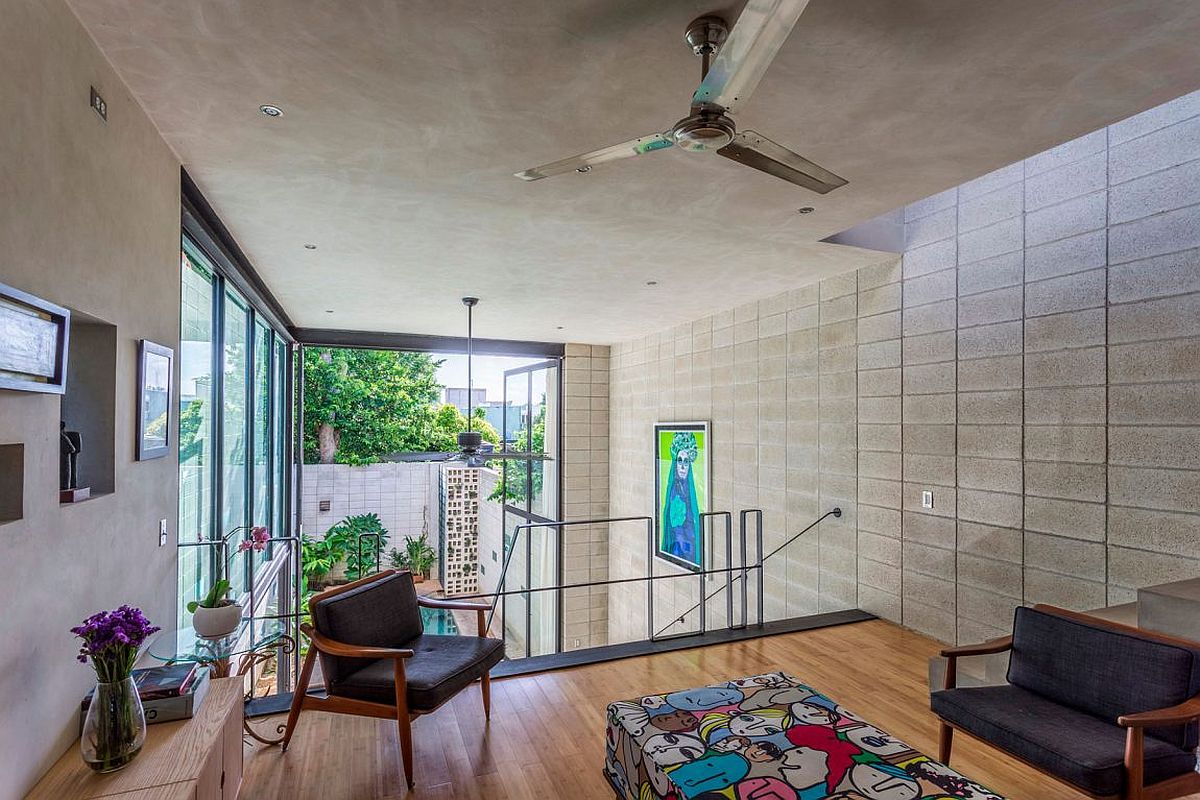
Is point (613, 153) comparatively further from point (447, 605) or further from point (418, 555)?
point (418, 555)

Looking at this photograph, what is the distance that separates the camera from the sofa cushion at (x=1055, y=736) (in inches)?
74.2

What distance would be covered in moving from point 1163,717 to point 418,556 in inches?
375

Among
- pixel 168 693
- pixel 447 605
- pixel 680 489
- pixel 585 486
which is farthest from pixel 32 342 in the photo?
pixel 585 486

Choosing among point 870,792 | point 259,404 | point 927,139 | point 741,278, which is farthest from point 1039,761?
point 259,404

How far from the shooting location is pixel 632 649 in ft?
12.7

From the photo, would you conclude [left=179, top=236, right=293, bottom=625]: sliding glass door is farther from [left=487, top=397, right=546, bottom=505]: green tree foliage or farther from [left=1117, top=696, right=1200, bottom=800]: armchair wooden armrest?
[left=1117, top=696, right=1200, bottom=800]: armchair wooden armrest

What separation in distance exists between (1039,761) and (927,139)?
2.26 meters

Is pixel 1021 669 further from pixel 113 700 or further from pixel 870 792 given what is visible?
pixel 113 700

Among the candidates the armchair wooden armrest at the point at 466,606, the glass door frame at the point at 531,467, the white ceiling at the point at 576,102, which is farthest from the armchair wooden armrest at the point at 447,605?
the glass door frame at the point at 531,467

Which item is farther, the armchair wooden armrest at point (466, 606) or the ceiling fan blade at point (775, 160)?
the armchair wooden armrest at point (466, 606)

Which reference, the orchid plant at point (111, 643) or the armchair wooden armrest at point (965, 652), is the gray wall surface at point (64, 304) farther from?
the armchair wooden armrest at point (965, 652)

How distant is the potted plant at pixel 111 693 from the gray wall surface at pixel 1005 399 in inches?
159

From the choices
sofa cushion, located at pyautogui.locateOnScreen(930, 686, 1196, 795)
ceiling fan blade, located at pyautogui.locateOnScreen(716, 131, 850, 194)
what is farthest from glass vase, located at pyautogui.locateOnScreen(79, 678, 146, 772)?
sofa cushion, located at pyautogui.locateOnScreen(930, 686, 1196, 795)

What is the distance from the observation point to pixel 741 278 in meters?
4.80
